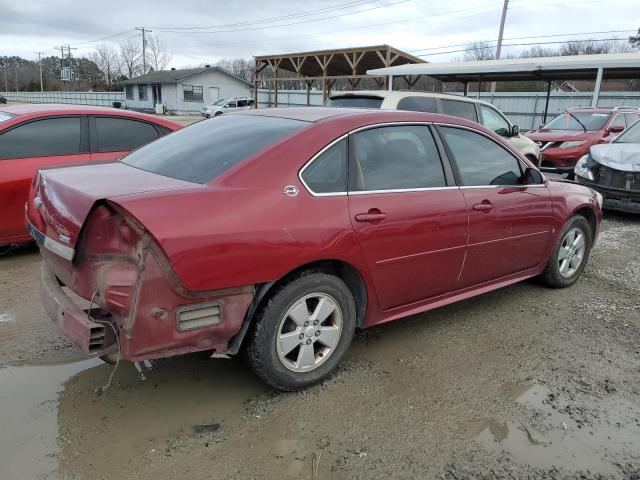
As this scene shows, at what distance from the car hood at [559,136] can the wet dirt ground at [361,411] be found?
7.41m

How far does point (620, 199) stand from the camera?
794 centimetres

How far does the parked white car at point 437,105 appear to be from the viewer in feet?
26.0

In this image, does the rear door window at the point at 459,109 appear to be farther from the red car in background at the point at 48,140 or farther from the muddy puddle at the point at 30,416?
the muddy puddle at the point at 30,416

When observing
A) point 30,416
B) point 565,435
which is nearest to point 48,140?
point 30,416

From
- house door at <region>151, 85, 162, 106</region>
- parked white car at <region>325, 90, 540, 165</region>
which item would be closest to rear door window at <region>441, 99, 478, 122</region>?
parked white car at <region>325, 90, 540, 165</region>

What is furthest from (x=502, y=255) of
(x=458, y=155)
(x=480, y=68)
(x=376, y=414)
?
(x=480, y=68)

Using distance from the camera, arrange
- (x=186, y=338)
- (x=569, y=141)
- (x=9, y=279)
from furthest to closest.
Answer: (x=569, y=141)
(x=9, y=279)
(x=186, y=338)

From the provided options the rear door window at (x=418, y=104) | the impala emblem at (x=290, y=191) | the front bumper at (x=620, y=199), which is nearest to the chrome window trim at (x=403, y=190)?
the impala emblem at (x=290, y=191)

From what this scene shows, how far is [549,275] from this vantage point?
479 cm

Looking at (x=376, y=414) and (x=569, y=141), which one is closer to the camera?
(x=376, y=414)

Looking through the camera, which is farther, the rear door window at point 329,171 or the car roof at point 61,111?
the car roof at point 61,111

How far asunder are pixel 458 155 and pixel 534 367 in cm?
157

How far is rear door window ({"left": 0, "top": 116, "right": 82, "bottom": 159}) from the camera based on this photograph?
5.18m

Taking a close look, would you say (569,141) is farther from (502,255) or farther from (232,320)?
(232,320)
